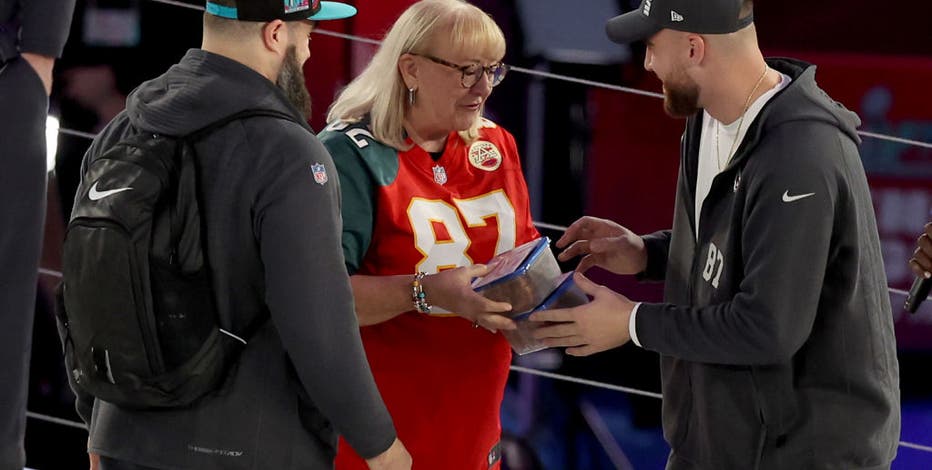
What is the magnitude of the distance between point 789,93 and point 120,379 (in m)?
1.15

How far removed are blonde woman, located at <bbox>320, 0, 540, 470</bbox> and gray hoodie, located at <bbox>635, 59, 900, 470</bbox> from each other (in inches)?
15.7

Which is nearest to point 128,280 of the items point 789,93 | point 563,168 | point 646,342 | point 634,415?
point 646,342

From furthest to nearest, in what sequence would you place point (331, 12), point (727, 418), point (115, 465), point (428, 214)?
point (428, 214) → point (727, 418) → point (331, 12) → point (115, 465)

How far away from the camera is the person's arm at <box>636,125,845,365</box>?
189cm

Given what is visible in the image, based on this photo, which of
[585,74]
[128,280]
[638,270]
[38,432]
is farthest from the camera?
[38,432]

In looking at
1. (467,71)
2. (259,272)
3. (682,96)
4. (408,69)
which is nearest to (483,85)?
(467,71)

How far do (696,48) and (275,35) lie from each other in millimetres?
730

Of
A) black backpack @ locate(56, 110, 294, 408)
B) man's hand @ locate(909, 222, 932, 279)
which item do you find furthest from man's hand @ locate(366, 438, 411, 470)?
man's hand @ locate(909, 222, 932, 279)

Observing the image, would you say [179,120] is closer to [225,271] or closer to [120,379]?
[225,271]

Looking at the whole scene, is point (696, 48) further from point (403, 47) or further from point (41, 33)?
point (41, 33)

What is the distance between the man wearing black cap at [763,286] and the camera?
6.27 feet

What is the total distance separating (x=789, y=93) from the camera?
6.59 ft

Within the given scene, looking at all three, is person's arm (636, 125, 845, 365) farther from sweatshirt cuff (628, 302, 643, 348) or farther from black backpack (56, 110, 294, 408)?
black backpack (56, 110, 294, 408)

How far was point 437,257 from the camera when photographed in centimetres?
233
